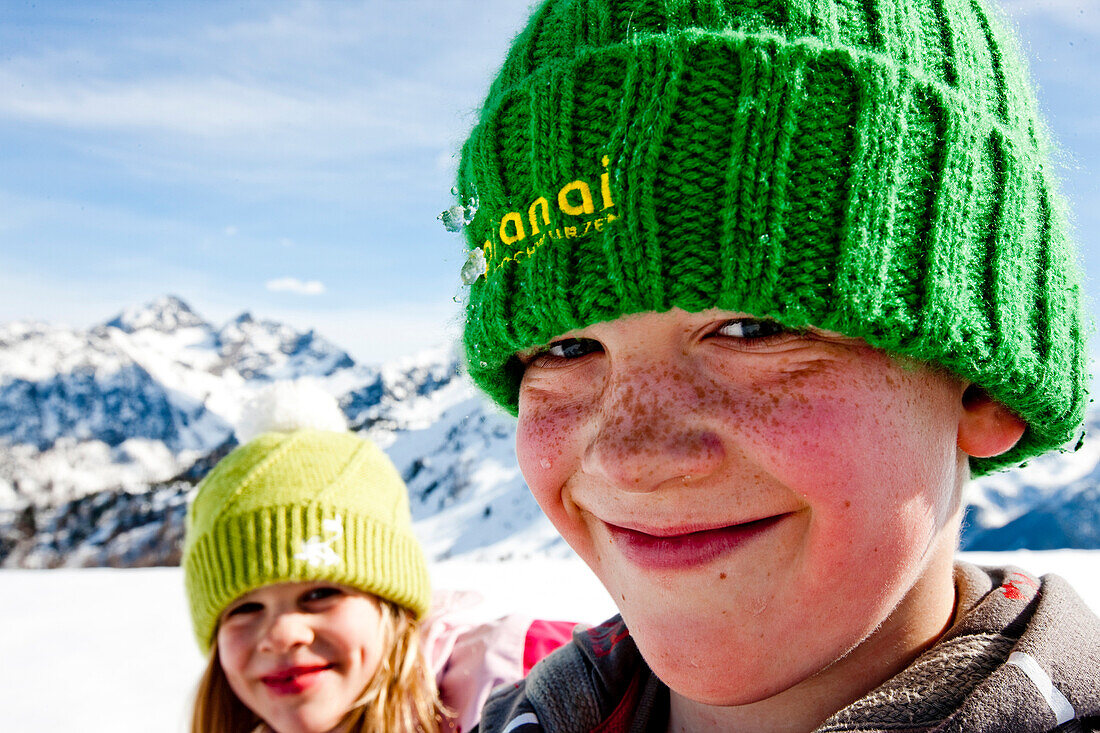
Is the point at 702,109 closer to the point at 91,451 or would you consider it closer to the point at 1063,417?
the point at 1063,417

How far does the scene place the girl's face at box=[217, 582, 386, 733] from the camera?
2.25 m

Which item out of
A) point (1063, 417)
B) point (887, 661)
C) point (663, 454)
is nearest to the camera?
point (663, 454)

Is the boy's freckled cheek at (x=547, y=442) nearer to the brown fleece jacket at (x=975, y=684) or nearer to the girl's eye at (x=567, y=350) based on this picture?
the girl's eye at (x=567, y=350)

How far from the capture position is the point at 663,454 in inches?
35.1

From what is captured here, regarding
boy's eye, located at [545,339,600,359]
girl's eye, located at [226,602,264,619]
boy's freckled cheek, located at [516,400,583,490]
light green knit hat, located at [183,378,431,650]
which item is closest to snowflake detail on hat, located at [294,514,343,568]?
light green knit hat, located at [183,378,431,650]

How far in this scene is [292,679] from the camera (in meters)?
2.26

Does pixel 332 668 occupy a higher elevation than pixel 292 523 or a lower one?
lower

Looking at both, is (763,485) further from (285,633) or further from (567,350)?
(285,633)

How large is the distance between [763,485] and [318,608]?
1.93 m

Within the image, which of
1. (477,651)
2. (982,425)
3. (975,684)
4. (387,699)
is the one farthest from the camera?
(477,651)

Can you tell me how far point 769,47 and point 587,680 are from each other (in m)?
1.03

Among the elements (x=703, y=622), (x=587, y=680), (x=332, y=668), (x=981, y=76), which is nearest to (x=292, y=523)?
(x=332, y=668)

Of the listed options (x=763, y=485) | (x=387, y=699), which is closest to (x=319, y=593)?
(x=387, y=699)

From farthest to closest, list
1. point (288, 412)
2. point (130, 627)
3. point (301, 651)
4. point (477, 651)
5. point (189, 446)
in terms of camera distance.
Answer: point (189, 446), point (130, 627), point (288, 412), point (477, 651), point (301, 651)
